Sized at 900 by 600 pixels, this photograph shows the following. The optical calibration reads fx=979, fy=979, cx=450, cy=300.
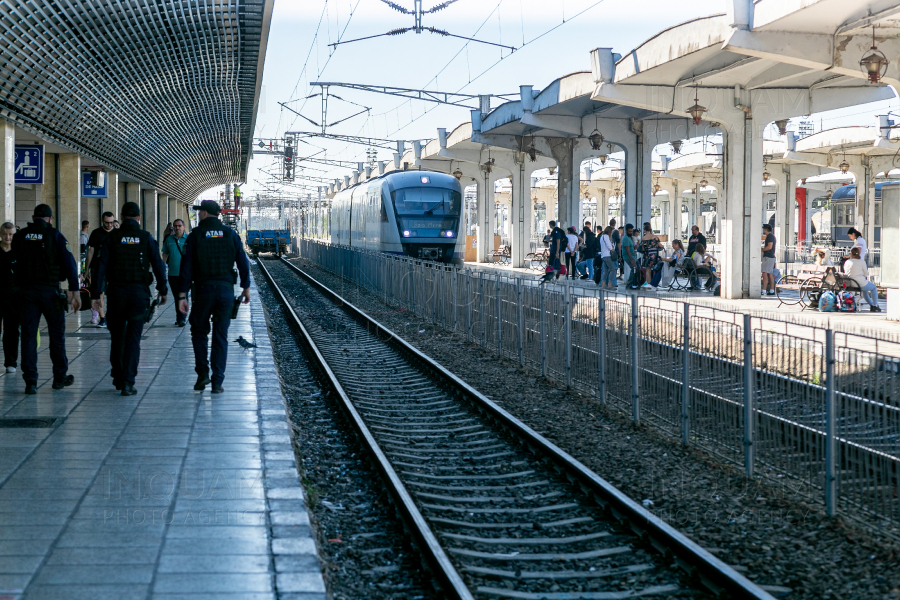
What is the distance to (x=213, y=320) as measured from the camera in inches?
359

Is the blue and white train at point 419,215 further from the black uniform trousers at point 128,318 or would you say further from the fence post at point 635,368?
the fence post at point 635,368

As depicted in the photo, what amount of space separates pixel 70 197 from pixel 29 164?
4777mm

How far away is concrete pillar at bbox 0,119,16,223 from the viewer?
14.3 metres

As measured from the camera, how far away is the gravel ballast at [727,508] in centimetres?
492

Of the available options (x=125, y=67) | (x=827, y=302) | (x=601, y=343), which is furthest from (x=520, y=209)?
(x=601, y=343)

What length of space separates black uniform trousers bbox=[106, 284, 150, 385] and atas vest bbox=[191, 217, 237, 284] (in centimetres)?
59

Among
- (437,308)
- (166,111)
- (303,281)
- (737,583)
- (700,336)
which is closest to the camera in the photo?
(737,583)

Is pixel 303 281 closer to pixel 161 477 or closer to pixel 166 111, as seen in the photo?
pixel 166 111

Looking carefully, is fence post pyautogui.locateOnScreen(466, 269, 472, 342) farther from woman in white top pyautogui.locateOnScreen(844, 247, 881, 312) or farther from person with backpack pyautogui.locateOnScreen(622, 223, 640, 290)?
person with backpack pyautogui.locateOnScreen(622, 223, 640, 290)

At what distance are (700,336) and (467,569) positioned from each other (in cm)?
344

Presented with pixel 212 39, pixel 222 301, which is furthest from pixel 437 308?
pixel 222 301

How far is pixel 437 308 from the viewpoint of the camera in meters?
18.0

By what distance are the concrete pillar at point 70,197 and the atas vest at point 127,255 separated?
1217 cm

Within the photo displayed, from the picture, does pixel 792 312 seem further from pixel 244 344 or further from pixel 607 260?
pixel 244 344
